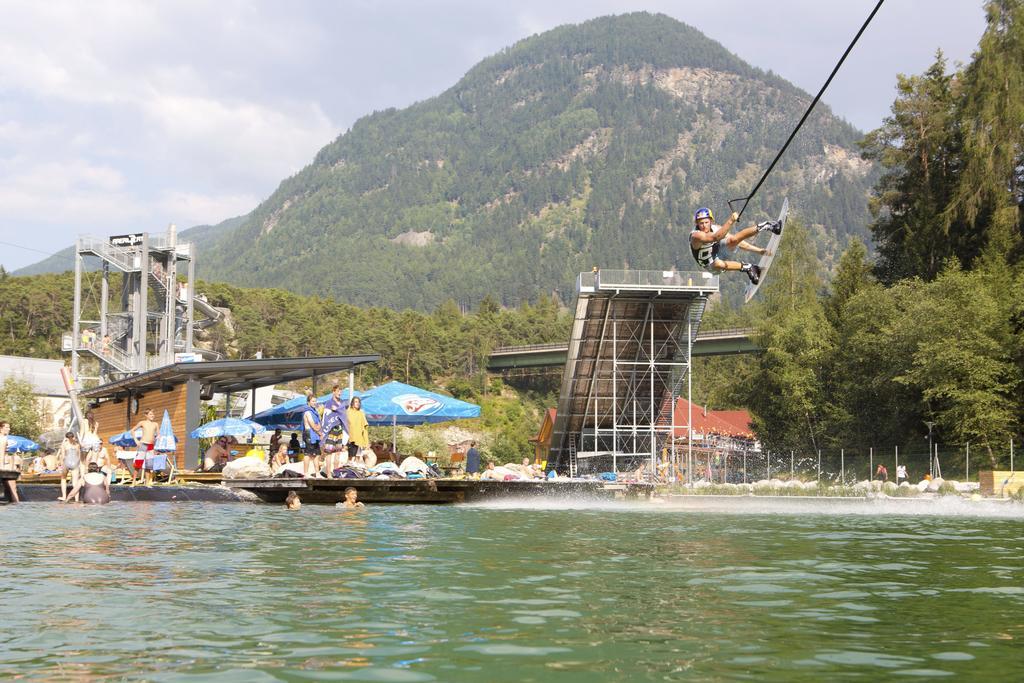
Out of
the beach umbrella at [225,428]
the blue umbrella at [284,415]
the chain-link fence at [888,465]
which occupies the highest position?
the blue umbrella at [284,415]

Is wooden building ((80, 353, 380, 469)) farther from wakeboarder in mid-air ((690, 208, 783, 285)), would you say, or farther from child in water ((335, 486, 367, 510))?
wakeboarder in mid-air ((690, 208, 783, 285))

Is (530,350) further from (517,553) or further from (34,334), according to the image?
(517,553)

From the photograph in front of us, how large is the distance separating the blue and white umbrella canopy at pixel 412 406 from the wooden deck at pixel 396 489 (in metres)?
5.66

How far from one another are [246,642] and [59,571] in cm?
453

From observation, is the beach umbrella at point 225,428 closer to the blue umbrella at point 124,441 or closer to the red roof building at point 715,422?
the blue umbrella at point 124,441

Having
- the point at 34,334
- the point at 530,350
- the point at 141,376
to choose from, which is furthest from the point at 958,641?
the point at 34,334

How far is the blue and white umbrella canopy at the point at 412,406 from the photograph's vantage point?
30297 mm

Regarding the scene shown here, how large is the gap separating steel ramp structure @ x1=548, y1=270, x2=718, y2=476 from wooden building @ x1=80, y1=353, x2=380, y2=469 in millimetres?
12391

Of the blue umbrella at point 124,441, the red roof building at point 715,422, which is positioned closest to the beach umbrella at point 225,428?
the blue umbrella at point 124,441

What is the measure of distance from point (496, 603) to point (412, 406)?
70.6 ft

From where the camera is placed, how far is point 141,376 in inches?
1208

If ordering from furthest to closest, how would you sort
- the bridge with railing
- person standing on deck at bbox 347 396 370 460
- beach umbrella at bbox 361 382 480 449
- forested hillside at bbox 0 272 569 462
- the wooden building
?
forested hillside at bbox 0 272 569 462
the bridge with railing
beach umbrella at bbox 361 382 480 449
the wooden building
person standing on deck at bbox 347 396 370 460

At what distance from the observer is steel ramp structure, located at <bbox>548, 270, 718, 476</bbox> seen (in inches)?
1693

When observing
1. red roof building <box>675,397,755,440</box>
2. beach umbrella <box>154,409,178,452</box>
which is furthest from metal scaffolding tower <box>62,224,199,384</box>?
red roof building <box>675,397,755,440</box>
